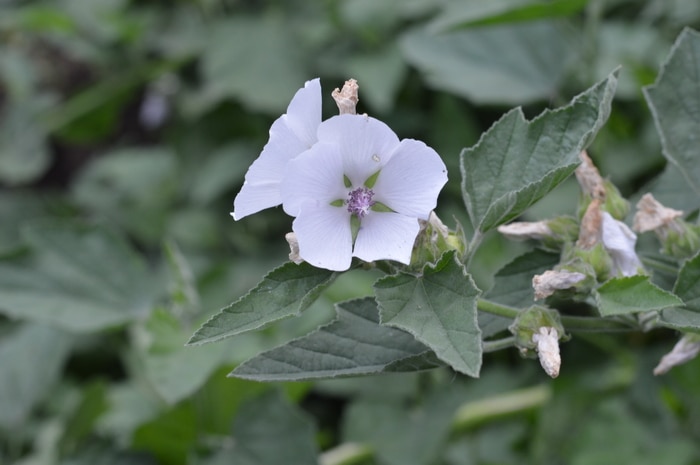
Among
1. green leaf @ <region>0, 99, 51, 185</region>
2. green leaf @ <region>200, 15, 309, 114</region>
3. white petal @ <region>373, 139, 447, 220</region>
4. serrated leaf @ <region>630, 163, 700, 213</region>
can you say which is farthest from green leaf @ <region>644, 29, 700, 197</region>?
green leaf @ <region>0, 99, 51, 185</region>

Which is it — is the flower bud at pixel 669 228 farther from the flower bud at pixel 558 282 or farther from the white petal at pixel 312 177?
the white petal at pixel 312 177

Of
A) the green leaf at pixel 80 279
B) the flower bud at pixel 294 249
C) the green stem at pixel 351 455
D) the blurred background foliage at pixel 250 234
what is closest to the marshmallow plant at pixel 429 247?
the flower bud at pixel 294 249

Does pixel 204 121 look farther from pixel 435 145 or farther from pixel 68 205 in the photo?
pixel 435 145

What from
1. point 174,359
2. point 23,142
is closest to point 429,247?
point 174,359

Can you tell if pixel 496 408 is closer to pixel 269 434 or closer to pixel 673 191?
pixel 269 434

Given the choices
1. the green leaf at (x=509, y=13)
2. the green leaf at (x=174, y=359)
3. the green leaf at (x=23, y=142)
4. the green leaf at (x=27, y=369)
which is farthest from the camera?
the green leaf at (x=23, y=142)

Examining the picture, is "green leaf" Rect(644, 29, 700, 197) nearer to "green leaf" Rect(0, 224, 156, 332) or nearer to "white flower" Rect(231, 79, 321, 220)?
"white flower" Rect(231, 79, 321, 220)

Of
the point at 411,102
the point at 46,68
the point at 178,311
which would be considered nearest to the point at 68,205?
the point at 46,68
